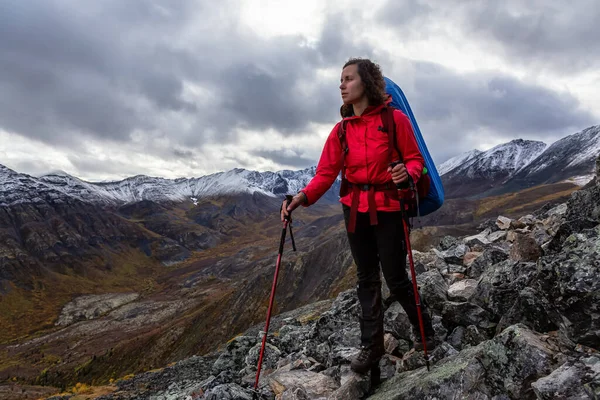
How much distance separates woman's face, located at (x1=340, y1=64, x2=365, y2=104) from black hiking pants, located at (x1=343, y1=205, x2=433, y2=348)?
1493 mm

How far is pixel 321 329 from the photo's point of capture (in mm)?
8414

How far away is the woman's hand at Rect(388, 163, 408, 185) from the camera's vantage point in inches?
156

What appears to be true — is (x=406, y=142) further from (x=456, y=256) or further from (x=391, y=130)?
(x=456, y=256)

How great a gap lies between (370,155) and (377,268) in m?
1.60

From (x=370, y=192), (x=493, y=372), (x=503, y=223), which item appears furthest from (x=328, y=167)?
(x=503, y=223)

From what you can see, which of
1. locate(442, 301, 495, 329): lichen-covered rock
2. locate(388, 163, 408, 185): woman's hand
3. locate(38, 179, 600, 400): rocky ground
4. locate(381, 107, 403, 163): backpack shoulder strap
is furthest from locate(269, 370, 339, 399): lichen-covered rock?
locate(381, 107, 403, 163): backpack shoulder strap

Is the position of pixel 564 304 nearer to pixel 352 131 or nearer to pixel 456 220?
pixel 352 131

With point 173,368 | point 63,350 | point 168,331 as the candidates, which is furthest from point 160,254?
point 173,368

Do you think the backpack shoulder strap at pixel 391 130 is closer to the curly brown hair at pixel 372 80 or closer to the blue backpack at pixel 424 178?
the blue backpack at pixel 424 178

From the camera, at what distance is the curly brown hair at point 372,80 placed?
14.9 feet

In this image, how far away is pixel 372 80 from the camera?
4.57 metres

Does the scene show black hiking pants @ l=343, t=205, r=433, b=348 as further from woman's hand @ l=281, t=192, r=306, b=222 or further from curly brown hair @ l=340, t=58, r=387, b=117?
curly brown hair @ l=340, t=58, r=387, b=117

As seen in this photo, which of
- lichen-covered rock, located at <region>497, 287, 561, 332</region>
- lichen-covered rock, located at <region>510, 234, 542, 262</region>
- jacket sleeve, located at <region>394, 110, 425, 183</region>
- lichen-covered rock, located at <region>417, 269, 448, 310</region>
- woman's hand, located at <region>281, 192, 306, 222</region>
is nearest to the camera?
lichen-covered rock, located at <region>497, 287, 561, 332</region>

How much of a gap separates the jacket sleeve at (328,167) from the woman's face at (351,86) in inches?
17.1
